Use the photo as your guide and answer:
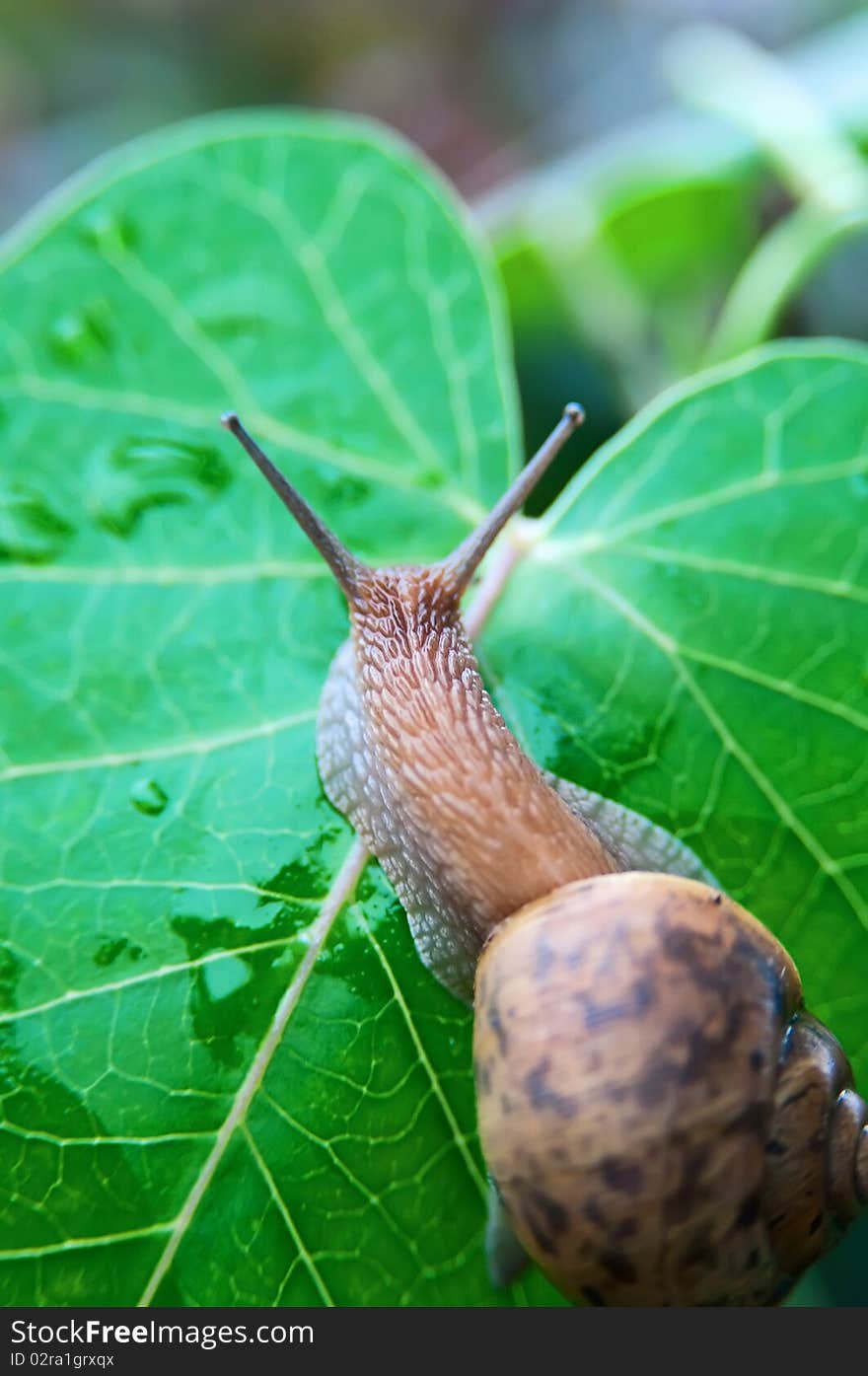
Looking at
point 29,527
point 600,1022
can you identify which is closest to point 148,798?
point 29,527

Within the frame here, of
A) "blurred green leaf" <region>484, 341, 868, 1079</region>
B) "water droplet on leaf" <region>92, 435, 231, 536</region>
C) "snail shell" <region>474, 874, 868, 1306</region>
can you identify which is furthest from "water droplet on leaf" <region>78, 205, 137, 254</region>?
"snail shell" <region>474, 874, 868, 1306</region>

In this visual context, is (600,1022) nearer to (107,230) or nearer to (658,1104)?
(658,1104)

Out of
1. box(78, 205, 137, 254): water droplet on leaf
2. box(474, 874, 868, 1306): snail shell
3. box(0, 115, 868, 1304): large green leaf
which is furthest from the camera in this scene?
box(78, 205, 137, 254): water droplet on leaf

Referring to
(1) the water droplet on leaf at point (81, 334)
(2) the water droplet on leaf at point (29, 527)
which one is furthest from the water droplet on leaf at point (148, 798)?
(1) the water droplet on leaf at point (81, 334)

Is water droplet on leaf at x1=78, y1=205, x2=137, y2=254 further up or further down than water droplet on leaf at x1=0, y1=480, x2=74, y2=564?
further up

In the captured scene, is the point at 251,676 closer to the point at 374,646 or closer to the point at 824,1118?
the point at 374,646

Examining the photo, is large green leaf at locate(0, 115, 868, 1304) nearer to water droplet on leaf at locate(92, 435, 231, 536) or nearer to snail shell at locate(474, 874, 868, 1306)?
water droplet on leaf at locate(92, 435, 231, 536)

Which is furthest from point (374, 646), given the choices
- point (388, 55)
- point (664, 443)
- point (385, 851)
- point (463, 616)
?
point (388, 55)
